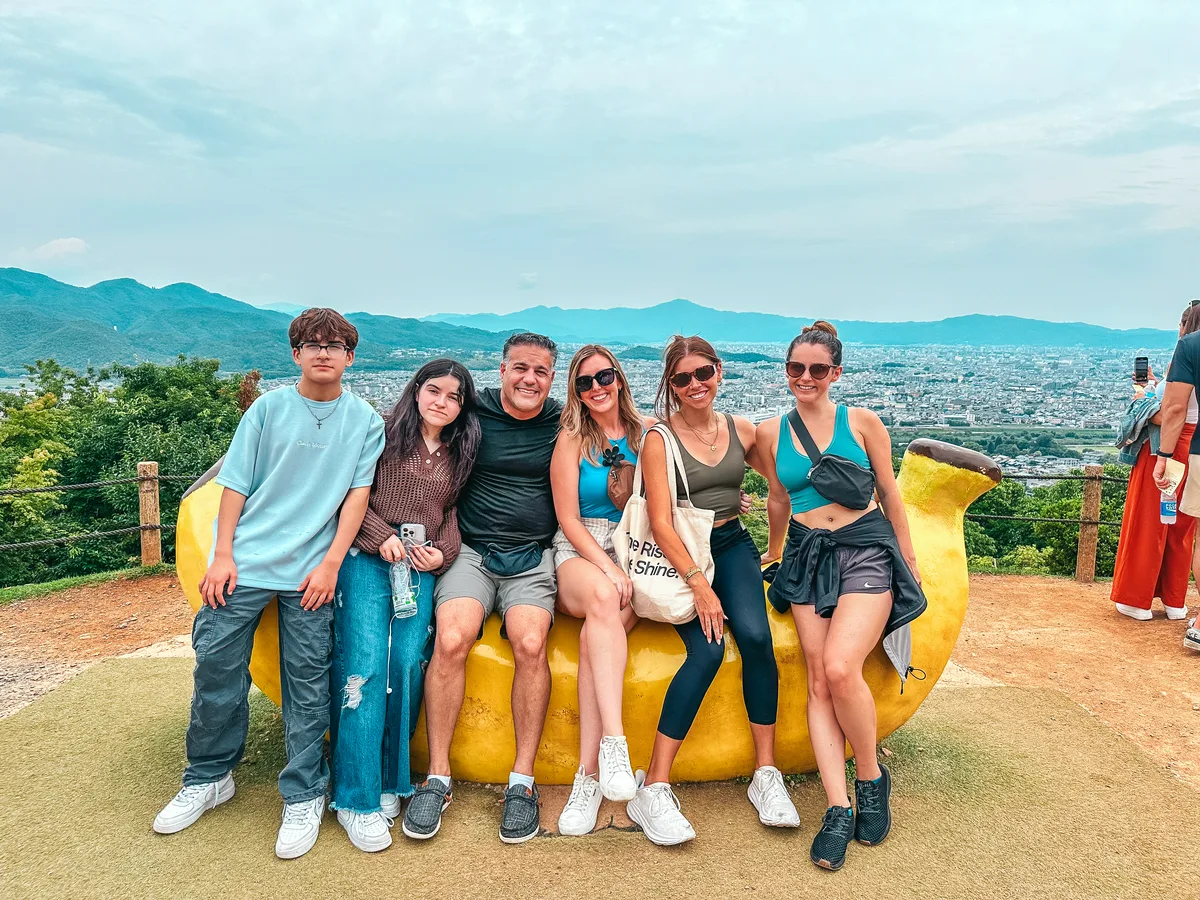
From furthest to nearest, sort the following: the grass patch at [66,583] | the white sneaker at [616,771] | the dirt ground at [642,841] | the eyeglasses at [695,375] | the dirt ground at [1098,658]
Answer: the grass patch at [66,583], the dirt ground at [1098,658], the eyeglasses at [695,375], the white sneaker at [616,771], the dirt ground at [642,841]

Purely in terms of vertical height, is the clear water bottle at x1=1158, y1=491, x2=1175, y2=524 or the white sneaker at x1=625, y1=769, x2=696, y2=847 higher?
the clear water bottle at x1=1158, y1=491, x2=1175, y2=524

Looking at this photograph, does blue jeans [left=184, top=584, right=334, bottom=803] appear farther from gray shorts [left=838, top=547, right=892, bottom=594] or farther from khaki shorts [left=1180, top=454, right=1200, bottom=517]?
khaki shorts [left=1180, top=454, right=1200, bottom=517]

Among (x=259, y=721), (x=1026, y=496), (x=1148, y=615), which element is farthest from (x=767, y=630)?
(x=1026, y=496)

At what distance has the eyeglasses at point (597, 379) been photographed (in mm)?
3014

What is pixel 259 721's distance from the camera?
3.77 m

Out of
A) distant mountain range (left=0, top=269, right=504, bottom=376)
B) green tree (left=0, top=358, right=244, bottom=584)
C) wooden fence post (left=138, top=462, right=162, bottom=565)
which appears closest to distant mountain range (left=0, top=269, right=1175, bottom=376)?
distant mountain range (left=0, top=269, right=504, bottom=376)

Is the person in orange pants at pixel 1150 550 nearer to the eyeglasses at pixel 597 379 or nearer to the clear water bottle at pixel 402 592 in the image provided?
the eyeglasses at pixel 597 379

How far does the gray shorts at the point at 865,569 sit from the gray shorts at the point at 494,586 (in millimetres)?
1108

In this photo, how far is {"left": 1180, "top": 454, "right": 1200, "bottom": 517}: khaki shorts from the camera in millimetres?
4293

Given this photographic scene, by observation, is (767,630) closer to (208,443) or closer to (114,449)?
(208,443)

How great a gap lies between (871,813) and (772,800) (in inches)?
13.6

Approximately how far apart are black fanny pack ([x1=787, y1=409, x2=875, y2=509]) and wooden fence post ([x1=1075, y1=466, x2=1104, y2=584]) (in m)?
4.79

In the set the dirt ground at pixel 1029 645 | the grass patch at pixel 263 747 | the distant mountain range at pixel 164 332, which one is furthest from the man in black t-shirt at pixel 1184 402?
the distant mountain range at pixel 164 332

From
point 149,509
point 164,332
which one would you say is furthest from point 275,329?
point 149,509
